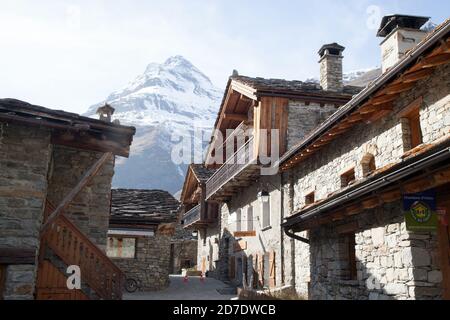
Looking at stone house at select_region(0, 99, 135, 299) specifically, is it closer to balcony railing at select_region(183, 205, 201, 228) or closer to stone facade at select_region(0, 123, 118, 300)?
stone facade at select_region(0, 123, 118, 300)

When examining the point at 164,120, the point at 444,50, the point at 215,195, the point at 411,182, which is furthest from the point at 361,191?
the point at 164,120

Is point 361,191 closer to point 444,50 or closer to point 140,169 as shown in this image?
point 444,50

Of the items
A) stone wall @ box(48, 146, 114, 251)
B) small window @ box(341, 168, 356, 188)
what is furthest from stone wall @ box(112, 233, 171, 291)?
small window @ box(341, 168, 356, 188)

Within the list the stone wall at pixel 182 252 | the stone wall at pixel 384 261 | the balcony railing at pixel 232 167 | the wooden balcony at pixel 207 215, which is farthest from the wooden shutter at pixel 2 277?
the stone wall at pixel 182 252

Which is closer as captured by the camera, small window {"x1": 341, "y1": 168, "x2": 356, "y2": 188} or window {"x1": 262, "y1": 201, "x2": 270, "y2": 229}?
small window {"x1": 341, "y1": 168, "x2": 356, "y2": 188}

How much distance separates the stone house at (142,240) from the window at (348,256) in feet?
26.3

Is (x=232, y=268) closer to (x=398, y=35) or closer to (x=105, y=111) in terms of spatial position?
(x=105, y=111)

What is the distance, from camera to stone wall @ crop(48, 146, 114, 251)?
994 centimetres

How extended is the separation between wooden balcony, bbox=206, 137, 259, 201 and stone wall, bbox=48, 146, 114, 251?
240 inches

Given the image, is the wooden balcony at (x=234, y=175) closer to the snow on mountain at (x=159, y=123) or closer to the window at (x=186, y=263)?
the window at (x=186, y=263)

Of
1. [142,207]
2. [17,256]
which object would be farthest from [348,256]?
[142,207]

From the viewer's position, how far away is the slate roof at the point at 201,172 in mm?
24250

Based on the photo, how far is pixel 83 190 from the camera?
10609 millimetres
